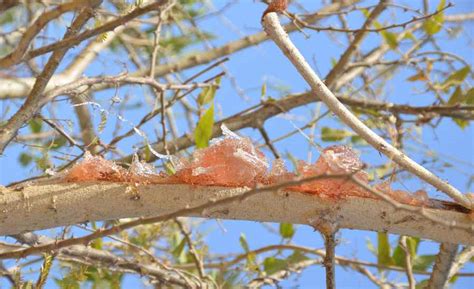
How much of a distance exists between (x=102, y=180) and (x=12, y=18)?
4.16 ft

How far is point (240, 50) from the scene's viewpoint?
5.71ft

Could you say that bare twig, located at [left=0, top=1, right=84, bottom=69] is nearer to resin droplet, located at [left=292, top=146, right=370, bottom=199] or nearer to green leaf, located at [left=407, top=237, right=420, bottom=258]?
Answer: resin droplet, located at [left=292, top=146, right=370, bottom=199]

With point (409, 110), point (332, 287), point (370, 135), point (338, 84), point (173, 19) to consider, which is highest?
point (173, 19)

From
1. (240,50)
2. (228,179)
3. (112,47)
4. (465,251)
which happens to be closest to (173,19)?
(240,50)

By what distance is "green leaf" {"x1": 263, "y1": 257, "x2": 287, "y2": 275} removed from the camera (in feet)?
4.32

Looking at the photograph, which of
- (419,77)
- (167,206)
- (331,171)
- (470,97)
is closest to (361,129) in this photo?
(331,171)

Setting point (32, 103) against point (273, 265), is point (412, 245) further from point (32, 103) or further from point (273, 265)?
point (32, 103)

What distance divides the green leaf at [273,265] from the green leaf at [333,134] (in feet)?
0.99

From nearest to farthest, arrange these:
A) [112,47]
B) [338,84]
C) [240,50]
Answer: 1. [338,84]
2. [240,50]
3. [112,47]

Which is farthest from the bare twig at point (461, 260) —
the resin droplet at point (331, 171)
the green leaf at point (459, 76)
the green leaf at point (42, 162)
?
the green leaf at point (42, 162)

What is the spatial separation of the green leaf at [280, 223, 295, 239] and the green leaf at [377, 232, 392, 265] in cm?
22

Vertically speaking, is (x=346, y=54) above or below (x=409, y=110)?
above

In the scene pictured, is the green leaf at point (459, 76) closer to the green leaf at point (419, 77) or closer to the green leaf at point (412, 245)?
the green leaf at point (419, 77)

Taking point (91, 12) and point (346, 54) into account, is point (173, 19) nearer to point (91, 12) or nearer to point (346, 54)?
point (346, 54)
